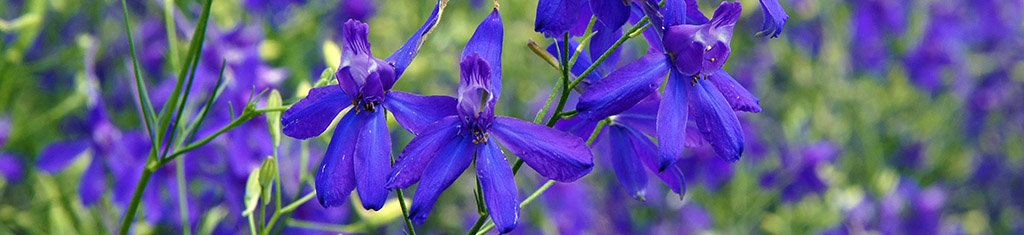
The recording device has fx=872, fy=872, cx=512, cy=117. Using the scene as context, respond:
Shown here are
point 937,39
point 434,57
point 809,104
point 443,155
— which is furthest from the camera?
point 937,39

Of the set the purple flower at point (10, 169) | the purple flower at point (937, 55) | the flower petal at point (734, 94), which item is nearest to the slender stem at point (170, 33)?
the flower petal at point (734, 94)

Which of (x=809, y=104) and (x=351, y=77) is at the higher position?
(x=351, y=77)

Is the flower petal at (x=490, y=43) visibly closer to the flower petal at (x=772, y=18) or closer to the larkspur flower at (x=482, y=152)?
the larkspur flower at (x=482, y=152)

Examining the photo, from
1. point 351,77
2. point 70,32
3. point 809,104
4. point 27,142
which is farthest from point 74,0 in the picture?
point 809,104

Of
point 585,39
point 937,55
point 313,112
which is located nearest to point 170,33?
point 313,112

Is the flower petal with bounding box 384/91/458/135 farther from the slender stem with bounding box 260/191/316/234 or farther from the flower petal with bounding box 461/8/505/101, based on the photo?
the slender stem with bounding box 260/191/316/234

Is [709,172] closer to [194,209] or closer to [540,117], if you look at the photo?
[194,209]
